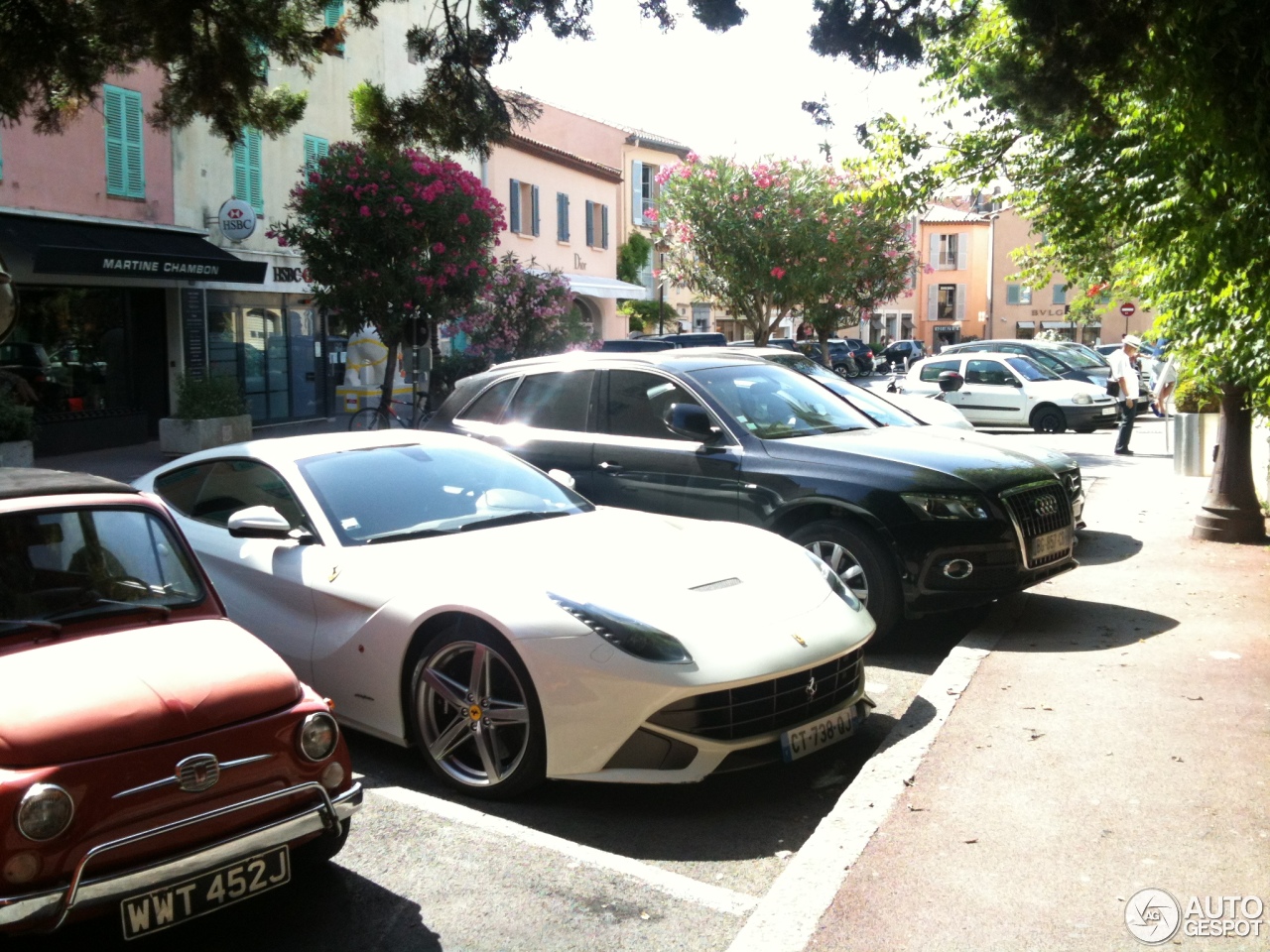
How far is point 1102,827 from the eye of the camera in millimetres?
4250

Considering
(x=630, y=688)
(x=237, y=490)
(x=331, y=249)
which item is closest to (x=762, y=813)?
(x=630, y=688)

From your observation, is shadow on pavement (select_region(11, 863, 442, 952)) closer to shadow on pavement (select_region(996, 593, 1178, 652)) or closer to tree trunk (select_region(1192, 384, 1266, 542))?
shadow on pavement (select_region(996, 593, 1178, 652))

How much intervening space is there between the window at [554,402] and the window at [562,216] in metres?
30.6

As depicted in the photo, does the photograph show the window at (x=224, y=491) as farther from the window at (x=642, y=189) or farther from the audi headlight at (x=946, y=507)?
the window at (x=642, y=189)

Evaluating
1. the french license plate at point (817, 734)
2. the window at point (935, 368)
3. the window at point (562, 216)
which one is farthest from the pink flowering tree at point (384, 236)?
the window at point (562, 216)

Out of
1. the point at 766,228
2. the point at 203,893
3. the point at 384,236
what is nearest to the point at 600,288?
the point at 766,228

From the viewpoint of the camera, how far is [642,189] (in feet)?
161

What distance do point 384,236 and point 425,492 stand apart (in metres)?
15.5

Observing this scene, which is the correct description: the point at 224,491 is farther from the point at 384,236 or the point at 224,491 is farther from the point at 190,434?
the point at 384,236

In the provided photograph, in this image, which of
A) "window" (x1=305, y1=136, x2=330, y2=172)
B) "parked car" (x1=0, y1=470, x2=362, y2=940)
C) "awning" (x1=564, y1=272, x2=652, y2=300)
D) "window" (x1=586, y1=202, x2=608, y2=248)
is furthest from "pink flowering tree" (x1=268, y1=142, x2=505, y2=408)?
"window" (x1=586, y1=202, x2=608, y2=248)

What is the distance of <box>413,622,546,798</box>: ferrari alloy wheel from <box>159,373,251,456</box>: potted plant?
46.8 feet

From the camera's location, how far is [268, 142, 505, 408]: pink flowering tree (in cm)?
2050

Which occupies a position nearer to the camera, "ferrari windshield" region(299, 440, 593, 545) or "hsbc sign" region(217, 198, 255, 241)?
"ferrari windshield" region(299, 440, 593, 545)

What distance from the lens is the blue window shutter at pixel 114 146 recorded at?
776 inches
